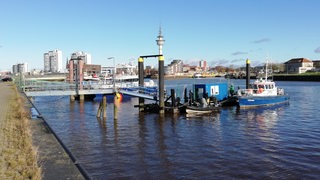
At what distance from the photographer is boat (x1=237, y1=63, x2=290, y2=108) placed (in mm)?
40453

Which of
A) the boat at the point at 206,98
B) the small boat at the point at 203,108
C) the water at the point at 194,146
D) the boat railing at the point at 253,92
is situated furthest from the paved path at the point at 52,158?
the boat railing at the point at 253,92

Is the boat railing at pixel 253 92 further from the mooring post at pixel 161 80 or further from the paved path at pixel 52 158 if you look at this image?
the paved path at pixel 52 158

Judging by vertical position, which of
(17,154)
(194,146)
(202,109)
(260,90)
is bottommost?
(194,146)

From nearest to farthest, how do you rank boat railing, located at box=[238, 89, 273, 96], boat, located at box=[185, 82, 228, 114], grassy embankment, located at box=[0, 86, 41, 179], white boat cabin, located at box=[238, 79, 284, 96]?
1. grassy embankment, located at box=[0, 86, 41, 179]
2. boat, located at box=[185, 82, 228, 114]
3. boat railing, located at box=[238, 89, 273, 96]
4. white boat cabin, located at box=[238, 79, 284, 96]

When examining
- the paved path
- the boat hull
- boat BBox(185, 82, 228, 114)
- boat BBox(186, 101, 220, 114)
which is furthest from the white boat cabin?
the paved path

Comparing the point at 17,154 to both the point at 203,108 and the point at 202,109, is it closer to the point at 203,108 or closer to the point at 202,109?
the point at 202,109

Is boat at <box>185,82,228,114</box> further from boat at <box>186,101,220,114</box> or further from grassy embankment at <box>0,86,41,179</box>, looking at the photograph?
grassy embankment at <box>0,86,41,179</box>

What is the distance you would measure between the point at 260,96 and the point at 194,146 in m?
24.4

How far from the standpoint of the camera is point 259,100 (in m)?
41.8

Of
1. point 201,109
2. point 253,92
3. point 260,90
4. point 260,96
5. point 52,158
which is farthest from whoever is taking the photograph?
point 253,92

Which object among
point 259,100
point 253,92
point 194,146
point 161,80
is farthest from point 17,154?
point 253,92

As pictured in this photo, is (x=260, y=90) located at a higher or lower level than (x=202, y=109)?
higher

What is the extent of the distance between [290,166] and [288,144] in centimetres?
490

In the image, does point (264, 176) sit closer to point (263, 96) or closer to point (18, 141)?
point (18, 141)
